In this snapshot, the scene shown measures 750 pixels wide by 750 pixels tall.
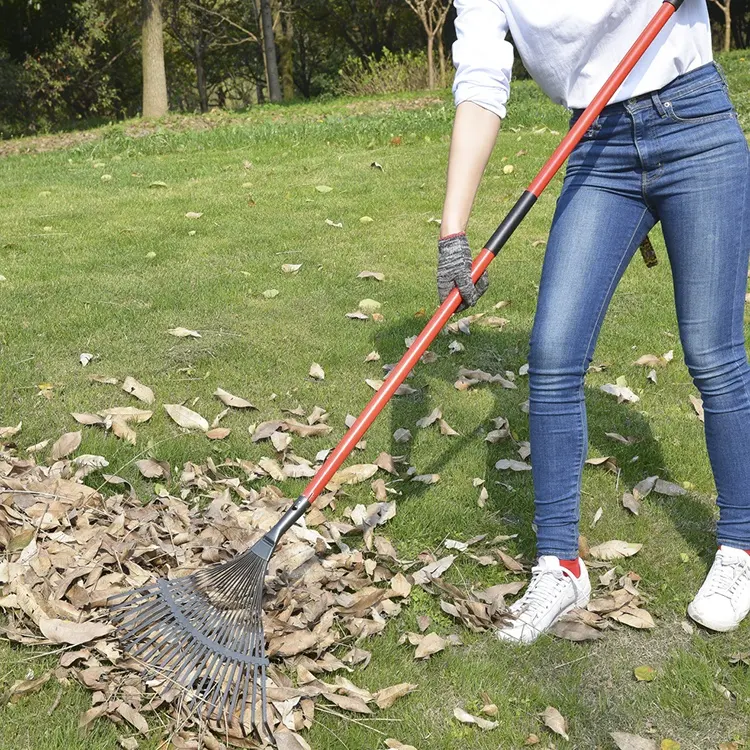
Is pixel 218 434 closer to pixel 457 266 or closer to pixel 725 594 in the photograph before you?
pixel 457 266

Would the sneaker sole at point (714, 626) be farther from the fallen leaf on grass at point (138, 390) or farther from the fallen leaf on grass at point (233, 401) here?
the fallen leaf on grass at point (138, 390)

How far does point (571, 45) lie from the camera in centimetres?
262

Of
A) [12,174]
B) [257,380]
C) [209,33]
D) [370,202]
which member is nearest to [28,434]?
[257,380]

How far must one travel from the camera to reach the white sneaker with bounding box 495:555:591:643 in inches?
111

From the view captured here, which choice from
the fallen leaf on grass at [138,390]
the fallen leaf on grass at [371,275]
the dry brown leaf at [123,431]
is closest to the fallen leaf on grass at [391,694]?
the dry brown leaf at [123,431]

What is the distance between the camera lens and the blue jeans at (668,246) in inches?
101

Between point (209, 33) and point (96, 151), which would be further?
point (209, 33)

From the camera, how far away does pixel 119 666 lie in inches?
101

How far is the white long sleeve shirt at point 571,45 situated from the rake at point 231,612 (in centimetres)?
6

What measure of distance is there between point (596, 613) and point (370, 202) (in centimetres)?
523

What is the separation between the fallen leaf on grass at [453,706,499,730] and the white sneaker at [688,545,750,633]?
2.65 feet

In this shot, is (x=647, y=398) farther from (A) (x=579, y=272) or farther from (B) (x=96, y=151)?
(B) (x=96, y=151)

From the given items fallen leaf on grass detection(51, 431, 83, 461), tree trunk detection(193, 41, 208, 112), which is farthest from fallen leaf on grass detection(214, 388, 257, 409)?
tree trunk detection(193, 41, 208, 112)

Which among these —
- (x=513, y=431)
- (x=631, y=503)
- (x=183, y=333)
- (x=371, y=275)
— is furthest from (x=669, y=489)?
(x=371, y=275)
